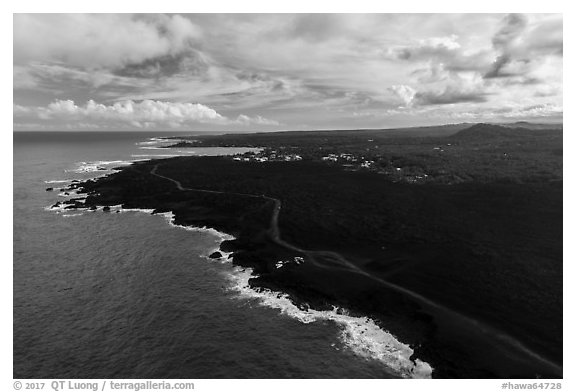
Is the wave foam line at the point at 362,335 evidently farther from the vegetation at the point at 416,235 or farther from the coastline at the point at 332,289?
the vegetation at the point at 416,235

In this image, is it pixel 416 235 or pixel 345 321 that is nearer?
pixel 345 321

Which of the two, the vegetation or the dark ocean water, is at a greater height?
the vegetation

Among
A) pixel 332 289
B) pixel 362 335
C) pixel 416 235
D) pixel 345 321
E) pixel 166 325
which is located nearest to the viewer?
pixel 362 335

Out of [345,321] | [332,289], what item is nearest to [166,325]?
[345,321]

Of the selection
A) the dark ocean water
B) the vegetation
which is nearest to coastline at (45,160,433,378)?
the dark ocean water

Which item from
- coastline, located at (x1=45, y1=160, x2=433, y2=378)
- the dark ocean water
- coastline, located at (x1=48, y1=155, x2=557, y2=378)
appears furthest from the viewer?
coastline, located at (x1=48, y1=155, x2=557, y2=378)

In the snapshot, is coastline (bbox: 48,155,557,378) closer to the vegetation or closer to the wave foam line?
the vegetation

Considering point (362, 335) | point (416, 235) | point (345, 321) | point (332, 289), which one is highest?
point (416, 235)

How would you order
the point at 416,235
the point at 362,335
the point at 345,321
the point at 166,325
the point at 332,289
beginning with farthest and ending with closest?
1. the point at 416,235
2. the point at 332,289
3. the point at 345,321
4. the point at 166,325
5. the point at 362,335

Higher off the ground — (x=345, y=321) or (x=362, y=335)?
(x=345, y=321)

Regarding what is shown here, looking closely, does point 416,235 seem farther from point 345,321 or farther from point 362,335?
point 362,335
